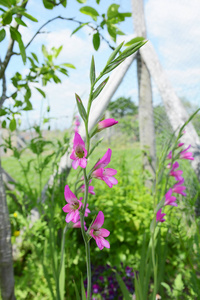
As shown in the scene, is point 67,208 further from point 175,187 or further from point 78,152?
point 175,187

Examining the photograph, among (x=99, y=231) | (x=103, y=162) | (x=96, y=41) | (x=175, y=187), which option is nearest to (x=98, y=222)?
(x=99, y=231)

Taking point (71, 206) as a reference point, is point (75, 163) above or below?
above

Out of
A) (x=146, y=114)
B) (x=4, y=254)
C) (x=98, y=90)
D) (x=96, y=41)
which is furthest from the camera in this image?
(x=146, y=114)

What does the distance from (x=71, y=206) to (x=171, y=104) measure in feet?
6.01

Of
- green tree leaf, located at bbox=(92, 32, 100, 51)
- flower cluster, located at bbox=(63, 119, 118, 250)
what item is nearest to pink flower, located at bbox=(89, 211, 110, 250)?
flower cluster, located at bbox=(63, 119, 118, 250)

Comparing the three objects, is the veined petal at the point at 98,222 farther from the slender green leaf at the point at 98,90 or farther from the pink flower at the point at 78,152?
the slender green leaf at the point at 98,90

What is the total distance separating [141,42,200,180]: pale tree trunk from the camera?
6.98ft

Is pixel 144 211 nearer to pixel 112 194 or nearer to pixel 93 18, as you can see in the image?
pixel 112 194

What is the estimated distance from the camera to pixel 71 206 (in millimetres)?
655

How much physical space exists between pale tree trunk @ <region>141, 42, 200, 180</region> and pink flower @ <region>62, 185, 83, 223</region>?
1.63 meters

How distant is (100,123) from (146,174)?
2.05 meters

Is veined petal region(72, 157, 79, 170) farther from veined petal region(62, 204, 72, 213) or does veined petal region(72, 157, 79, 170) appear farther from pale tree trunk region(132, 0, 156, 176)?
pale tree trunk region(132, 0, 156, 176)

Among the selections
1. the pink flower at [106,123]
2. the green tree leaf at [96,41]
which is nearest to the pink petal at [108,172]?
the pink flower at [106,123]

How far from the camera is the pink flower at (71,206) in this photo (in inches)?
24.7
